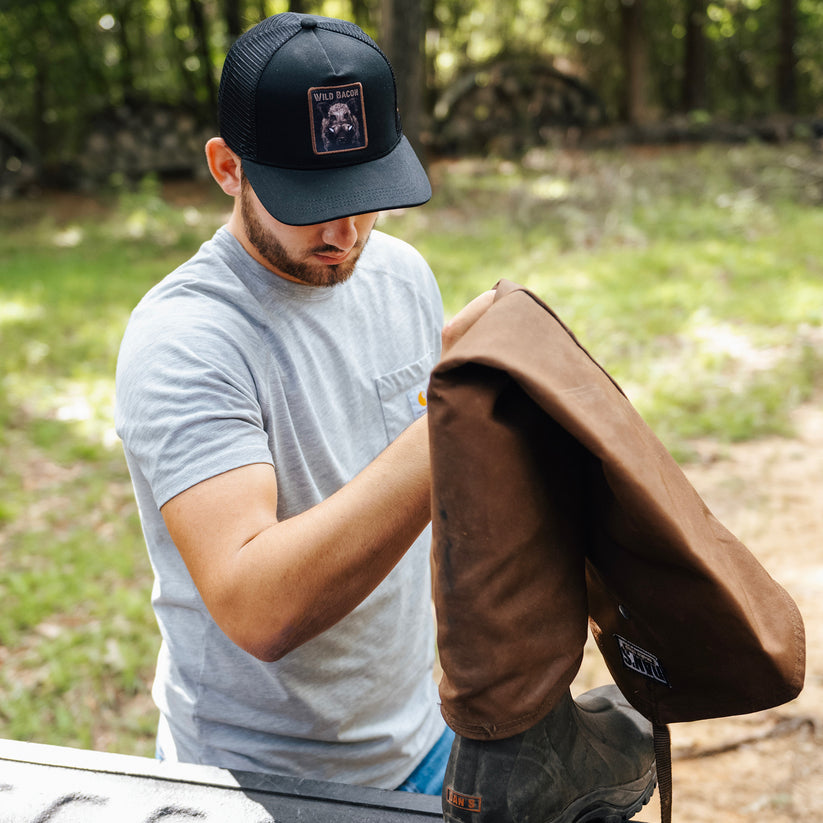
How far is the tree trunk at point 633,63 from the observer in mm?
14219

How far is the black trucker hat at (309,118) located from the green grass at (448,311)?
6.67 feet

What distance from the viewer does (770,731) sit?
101 inches

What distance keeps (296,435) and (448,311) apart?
4.28 meters

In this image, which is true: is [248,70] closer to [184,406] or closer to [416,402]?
[184,406]

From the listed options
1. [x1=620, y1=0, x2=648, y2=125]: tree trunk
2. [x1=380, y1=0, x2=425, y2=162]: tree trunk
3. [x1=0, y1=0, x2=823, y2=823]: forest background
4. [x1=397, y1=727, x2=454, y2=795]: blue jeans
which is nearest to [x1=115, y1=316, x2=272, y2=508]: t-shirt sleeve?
[x1=397, y1=727, x2=454, y2=795]: blue jeans

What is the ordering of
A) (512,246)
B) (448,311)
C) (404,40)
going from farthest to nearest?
(404,40) < (512,246) < (448,311)

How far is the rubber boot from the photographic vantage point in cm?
94

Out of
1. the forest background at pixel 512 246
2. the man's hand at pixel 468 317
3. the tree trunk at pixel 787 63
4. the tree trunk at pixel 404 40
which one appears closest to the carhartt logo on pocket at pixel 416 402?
the man's hand at pixel 468 317

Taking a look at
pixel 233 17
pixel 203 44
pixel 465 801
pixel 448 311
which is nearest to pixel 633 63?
pixel 233 17

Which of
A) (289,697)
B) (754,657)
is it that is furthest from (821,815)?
(754,657)

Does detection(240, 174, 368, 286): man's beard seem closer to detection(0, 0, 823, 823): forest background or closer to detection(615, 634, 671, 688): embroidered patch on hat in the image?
detection(615, 634, 671, 688): embroidered patch on hat

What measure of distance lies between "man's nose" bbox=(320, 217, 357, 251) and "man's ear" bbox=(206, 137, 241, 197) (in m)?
0.18

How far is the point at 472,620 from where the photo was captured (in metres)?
0.87

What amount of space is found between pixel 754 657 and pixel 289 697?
2.96 feet
